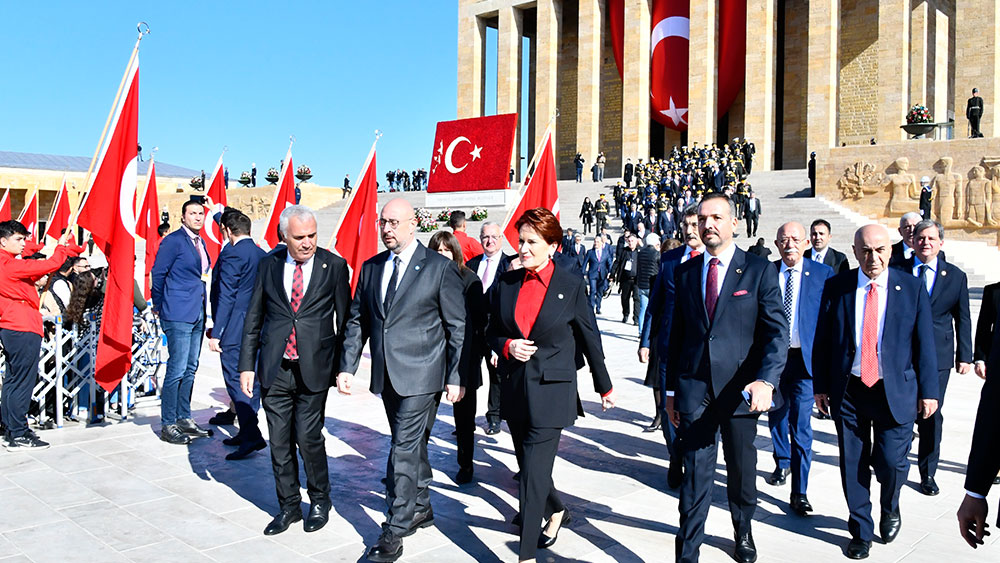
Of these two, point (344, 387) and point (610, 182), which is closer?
point (344, 387)

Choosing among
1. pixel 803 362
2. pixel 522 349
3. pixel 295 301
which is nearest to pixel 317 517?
pixel 295 301

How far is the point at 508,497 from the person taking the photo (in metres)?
5.17

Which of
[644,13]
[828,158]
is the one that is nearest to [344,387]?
[828,158]

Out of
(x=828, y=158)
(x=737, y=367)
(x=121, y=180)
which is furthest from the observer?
(x=828, y=158)

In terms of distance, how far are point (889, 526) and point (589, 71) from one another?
1329 inches

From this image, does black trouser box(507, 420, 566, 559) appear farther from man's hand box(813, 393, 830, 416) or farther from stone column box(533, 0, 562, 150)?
stone column box(533, 0, 562, 150)

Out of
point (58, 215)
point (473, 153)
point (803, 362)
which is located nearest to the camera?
point (803, 362)

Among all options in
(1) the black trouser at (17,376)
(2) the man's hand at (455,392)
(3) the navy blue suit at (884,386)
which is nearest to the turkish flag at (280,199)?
(1) the black trouser at (17,376)

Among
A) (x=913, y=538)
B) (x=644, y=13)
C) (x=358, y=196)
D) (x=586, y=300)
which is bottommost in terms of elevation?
(x=913, y=538)

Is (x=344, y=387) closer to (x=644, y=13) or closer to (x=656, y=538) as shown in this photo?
(x=656, y=538)

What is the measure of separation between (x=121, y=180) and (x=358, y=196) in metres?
2.20

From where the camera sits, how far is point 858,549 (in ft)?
13.5

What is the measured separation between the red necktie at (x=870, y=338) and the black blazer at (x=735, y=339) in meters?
0.72

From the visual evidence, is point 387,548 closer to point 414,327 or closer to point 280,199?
point 414,327
